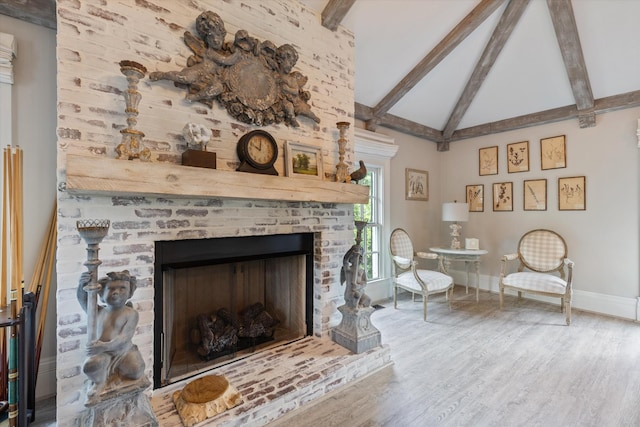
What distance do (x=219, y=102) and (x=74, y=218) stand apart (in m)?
1.14

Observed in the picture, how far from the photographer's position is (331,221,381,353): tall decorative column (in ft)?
8.00

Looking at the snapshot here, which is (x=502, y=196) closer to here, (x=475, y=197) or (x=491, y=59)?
(x=475, y=197)

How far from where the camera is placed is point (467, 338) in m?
3.00

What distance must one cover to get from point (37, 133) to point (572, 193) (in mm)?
5561

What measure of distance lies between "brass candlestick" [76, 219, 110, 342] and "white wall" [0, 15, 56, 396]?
1.02 m

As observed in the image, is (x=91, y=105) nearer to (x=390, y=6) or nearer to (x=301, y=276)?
(x=301, y=276)

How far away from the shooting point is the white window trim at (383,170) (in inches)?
155

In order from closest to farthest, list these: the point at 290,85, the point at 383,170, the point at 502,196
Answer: the point at 290,85
the point at 383,170
the point at 502,196

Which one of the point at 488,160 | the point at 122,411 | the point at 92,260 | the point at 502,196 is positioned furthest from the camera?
the point at 488,160

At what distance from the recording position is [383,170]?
4223 mm

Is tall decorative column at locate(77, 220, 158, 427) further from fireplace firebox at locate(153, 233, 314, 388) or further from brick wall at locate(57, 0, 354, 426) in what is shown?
fireplace firebox at locate(153, 233, 314, 388)

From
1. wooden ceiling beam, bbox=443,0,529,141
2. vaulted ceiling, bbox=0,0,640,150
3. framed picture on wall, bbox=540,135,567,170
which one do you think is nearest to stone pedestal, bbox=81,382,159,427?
vaulted ceiling, bbox=0,0,640,150

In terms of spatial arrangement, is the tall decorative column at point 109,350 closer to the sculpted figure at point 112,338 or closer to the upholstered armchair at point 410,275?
the sculpted figure at point 112,338

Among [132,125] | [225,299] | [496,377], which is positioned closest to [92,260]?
[132,125]
